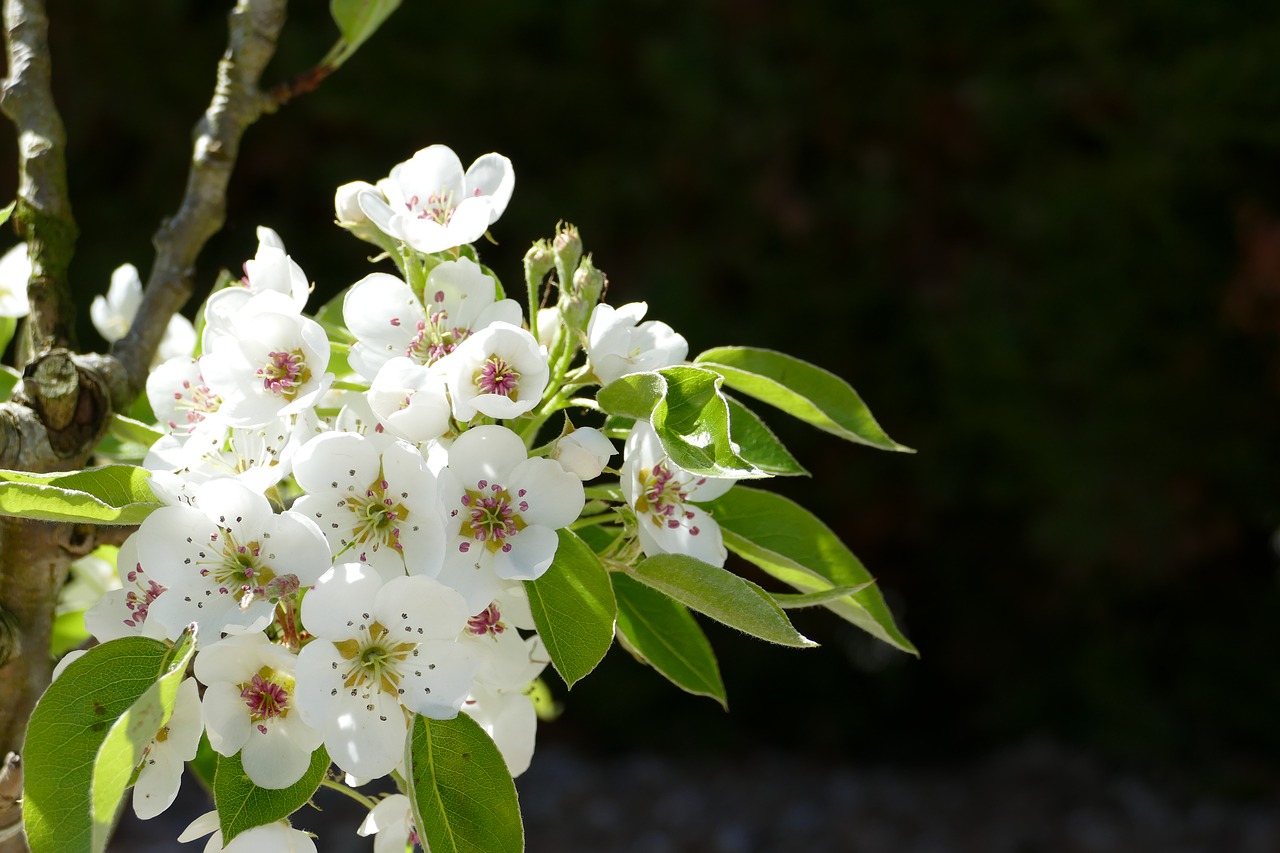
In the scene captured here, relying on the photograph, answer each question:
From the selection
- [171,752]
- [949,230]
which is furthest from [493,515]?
[949,230]

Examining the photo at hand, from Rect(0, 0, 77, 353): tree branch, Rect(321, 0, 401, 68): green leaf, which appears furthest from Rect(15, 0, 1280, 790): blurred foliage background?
Rect(0, 0, 77, 353): tree branch

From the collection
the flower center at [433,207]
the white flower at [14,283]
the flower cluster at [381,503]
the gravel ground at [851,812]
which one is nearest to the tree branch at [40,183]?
the white flower at [14,283]

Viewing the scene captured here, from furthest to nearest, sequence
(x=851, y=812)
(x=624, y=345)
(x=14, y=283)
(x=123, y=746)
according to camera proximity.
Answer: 1. (x=851, y=812)
2. (x=14, y=283)
3. (x=624, y=345)
4. (x=123, y=746)

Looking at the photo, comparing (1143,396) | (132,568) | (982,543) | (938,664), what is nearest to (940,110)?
(1143,396)

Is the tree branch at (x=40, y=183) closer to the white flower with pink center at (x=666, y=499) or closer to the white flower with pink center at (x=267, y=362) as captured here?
the white flower with pink center at (x=267, y=362)

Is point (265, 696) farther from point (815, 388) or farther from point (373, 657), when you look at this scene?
point (815, 388)

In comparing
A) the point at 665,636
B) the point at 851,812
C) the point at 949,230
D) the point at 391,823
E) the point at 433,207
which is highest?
the point at 433,207

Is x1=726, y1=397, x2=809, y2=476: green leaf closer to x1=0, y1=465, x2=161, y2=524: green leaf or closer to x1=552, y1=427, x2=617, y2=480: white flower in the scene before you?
x1=552, y1=427, x2=617, y2=480: white flower
